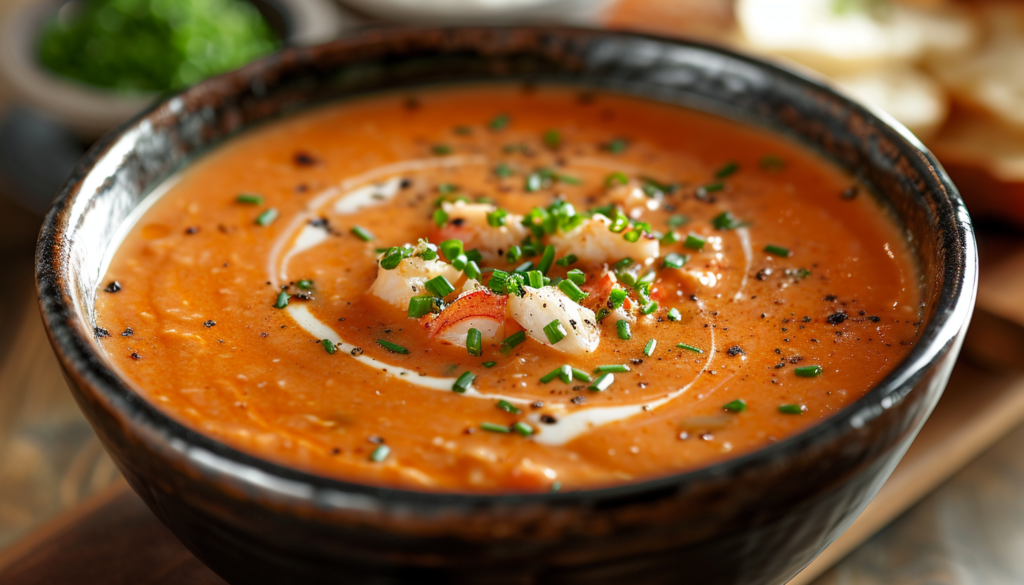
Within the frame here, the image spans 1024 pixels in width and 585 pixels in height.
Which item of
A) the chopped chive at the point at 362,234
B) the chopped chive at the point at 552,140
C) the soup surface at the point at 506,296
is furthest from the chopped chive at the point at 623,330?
the chopped chive at the point at 552,140

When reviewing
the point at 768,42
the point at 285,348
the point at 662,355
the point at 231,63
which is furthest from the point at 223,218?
the point at 768,42

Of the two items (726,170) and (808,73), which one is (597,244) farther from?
(808,73)

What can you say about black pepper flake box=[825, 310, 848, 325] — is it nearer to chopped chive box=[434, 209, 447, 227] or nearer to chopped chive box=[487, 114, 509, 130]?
chopped chive box=[434, 209, 447, 227]

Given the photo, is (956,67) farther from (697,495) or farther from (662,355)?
(697,495)

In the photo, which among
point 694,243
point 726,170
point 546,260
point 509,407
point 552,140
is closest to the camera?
point 509,407

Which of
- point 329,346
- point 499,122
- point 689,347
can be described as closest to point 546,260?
point 689,347

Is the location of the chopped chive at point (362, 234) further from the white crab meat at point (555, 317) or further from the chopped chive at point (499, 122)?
the chopped chive at point (499, 122)
